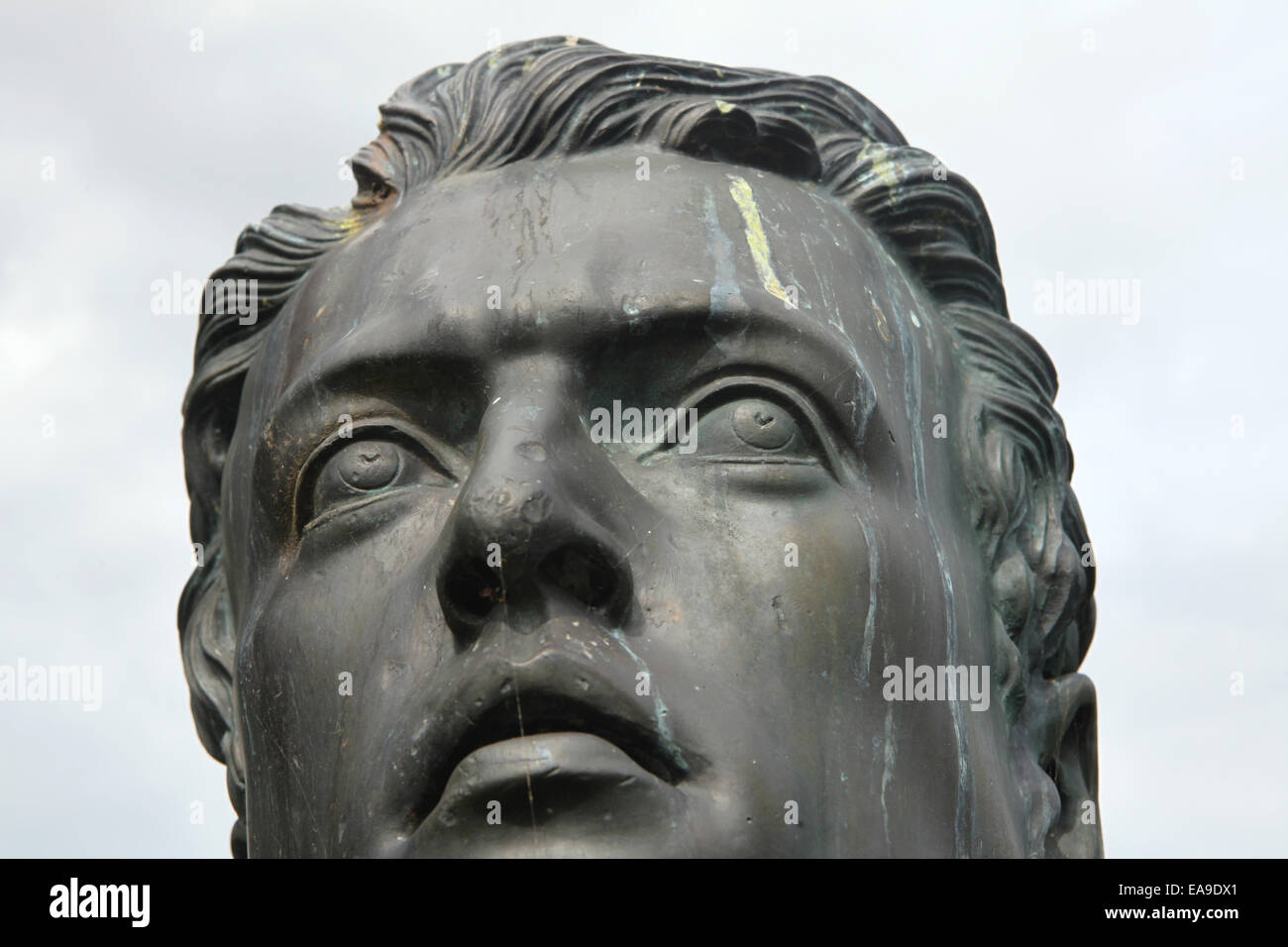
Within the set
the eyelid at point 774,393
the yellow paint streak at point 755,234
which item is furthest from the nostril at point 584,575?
the yellow paint streak at point 755,234

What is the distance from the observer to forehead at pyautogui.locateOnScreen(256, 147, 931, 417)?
22.2 ft

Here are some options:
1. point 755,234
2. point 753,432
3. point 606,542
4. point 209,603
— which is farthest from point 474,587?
point 209,603

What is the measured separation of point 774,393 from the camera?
6711 millimetres

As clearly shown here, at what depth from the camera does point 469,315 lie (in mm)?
6809

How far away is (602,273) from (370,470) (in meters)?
0.96

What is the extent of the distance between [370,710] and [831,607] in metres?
1.39

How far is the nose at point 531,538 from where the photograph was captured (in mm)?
6074

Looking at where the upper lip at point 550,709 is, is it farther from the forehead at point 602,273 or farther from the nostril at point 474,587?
the forehead at point 602,273

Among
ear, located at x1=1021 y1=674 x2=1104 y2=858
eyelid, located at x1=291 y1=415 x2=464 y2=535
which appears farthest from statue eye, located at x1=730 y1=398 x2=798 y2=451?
ear, located at x1=1021 y1=674 x2=1104 y2=858

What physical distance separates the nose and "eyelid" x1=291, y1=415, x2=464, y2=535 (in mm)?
375

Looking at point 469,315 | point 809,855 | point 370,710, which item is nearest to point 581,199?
point 469,315

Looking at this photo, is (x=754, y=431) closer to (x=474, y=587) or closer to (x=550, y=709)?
(x=474, y=587)

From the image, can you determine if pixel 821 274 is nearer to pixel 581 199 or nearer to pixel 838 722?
pixel 581 199
